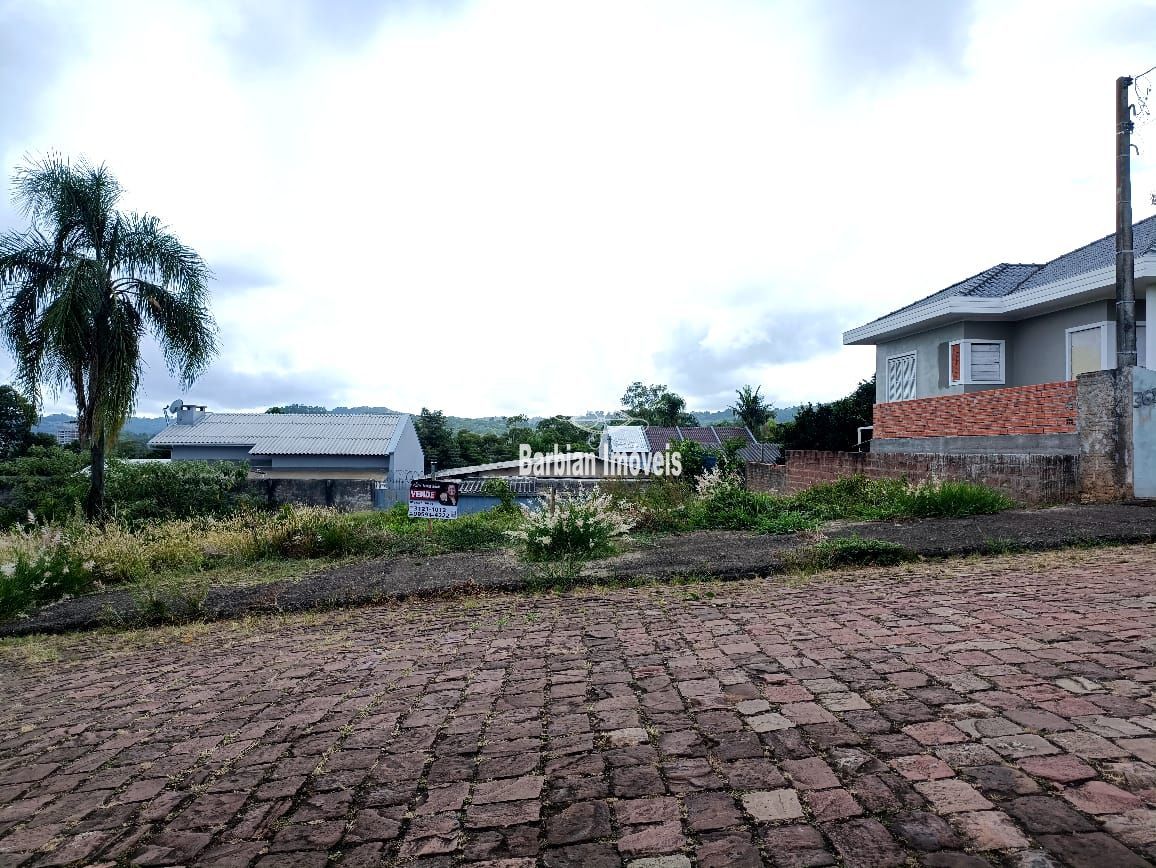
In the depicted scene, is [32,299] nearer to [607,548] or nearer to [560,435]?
[607,548]

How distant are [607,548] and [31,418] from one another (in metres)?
11.1

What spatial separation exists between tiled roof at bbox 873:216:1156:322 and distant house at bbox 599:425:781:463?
16076mm

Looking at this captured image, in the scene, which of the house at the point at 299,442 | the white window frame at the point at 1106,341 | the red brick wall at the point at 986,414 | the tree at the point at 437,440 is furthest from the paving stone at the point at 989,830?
the tree at the point at 437,440

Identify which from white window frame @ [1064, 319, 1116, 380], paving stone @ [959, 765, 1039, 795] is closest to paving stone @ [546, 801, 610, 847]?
paving stone @ [959, 765, 1039, 795]

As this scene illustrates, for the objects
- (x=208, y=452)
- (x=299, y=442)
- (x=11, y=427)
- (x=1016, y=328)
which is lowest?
(x=208, y=452)

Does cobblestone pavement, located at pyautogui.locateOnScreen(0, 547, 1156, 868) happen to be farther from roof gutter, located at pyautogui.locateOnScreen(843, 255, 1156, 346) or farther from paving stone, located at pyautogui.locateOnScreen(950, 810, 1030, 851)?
roof gutter, located at pyautogui.locateOnScreen(843, 255, 1156, 346)

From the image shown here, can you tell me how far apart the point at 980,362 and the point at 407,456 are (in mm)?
25448

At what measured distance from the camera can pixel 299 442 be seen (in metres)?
30.8

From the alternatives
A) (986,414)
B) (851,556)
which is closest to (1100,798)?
(851,556)

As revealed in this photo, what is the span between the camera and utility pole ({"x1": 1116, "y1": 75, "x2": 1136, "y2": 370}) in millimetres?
11023

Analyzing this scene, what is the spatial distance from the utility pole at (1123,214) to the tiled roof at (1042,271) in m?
2.04

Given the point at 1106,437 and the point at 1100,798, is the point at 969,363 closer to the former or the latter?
the point at 1106,437

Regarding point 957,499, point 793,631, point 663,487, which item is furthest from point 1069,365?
point 793,631

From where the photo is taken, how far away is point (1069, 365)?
14352 millimetres
